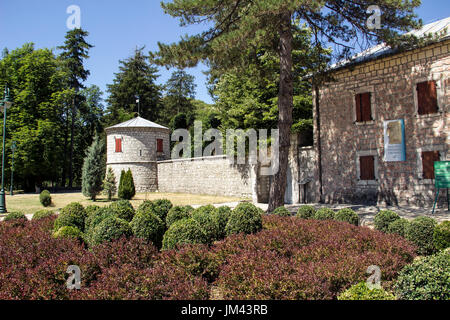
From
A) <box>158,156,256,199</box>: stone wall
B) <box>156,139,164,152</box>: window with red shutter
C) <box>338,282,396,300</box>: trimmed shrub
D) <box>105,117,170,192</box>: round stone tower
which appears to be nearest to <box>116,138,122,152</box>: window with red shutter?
<box>105,117,170,192</box>: round stone tower

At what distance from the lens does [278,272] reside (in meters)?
3.79

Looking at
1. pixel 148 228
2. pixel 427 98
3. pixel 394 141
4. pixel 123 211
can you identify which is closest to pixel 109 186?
pixel 123 211

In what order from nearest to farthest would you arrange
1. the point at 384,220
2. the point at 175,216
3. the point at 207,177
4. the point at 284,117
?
the point at 384,220, the point at 175,216, the point at 284,117, the point at 207,177

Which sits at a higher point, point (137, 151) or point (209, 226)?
point (137, 151)

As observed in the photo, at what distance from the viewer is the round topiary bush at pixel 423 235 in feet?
20.0

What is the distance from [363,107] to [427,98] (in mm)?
2508

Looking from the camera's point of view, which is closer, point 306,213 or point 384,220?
point 384,220

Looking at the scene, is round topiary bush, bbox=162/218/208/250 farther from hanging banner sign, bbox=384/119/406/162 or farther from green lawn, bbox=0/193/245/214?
green lawn, bbox=0/193/245/214

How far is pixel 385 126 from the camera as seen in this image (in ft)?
43.4

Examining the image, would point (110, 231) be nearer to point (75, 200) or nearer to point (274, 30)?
point (274, 30)
